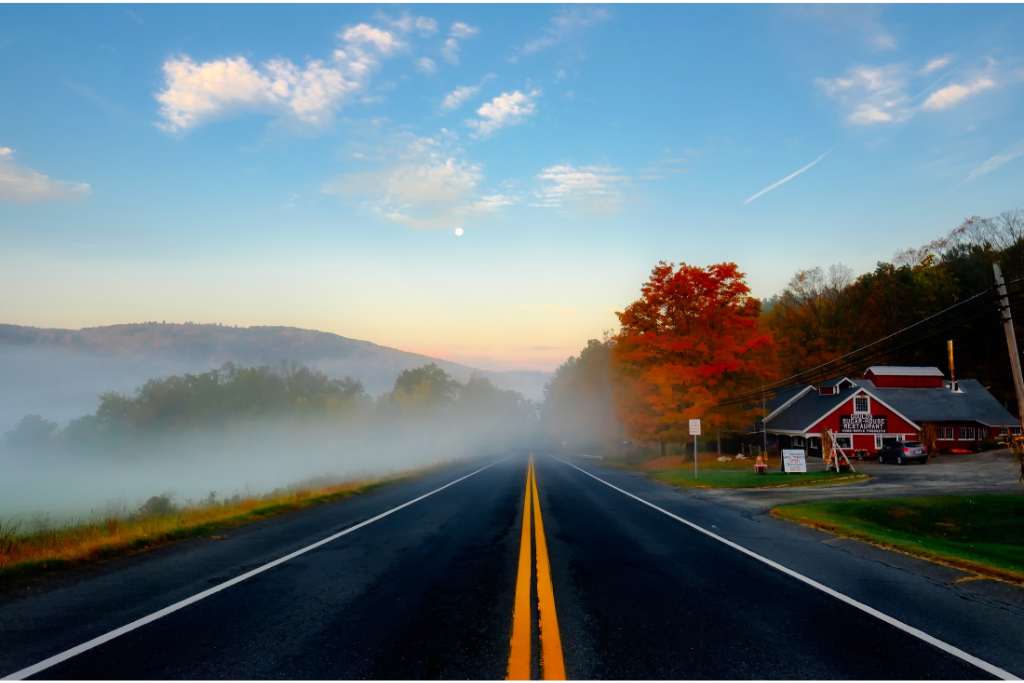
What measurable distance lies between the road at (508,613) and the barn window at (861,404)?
1999 inches

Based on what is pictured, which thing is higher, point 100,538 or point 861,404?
point 861,404

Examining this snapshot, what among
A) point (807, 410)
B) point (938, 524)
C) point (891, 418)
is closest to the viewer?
point (938, 524)

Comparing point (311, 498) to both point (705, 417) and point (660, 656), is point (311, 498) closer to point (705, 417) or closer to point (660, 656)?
point (660, 656)

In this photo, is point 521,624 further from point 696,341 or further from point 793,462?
point 696,341

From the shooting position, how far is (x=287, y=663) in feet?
15.4

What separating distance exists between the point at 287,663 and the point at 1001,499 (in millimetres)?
23442

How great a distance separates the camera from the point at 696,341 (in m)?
43.4

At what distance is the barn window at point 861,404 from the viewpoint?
2128 inches

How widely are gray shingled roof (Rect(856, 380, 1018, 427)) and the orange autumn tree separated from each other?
2085cm

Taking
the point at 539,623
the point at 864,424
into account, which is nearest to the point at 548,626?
the point at 539,623

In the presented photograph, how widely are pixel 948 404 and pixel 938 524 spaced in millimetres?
50225

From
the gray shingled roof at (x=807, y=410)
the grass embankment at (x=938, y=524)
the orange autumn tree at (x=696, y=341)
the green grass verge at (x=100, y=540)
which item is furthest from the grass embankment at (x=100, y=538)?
the gray shingled roof at (x=807, y=410)

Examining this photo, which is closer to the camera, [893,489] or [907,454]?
[893,489]

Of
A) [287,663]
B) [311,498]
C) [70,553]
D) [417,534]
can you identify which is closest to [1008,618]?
[287,663]
